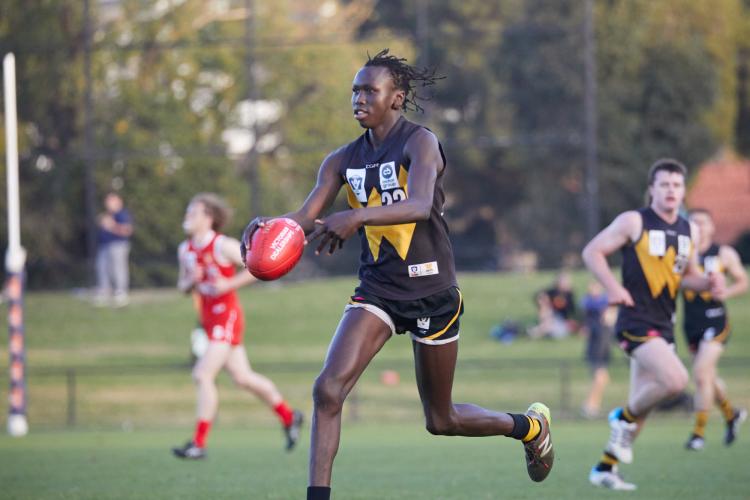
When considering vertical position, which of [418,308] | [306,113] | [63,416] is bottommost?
[63,416]

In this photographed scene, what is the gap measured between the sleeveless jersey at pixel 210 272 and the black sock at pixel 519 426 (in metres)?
4.34

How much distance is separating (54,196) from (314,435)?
18.0 metres

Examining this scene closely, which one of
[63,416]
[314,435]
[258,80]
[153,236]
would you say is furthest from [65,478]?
[258,80]

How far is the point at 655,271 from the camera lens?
28.3ft

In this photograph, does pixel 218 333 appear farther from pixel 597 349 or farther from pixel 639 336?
pixel 597 349

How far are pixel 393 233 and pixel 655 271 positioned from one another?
A: 304 centimetres

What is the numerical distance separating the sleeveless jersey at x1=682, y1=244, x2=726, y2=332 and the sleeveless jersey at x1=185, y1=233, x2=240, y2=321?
422 centimetres

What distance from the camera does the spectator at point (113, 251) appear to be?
21.4m

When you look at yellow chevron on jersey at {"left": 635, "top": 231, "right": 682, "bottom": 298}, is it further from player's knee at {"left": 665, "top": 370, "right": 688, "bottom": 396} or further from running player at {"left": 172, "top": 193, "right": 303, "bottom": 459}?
running player at {"left": 172, "top": 193, "right": 303, "bottom": 459}

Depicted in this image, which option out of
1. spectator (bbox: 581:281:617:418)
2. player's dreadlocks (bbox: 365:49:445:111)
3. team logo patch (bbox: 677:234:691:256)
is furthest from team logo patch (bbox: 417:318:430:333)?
spectator (bbox: 581:281:617:418)

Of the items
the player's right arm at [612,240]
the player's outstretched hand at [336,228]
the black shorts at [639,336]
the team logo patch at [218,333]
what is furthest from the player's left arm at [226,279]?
the player's outstretched hand at [336,228]

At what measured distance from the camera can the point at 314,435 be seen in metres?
5.92

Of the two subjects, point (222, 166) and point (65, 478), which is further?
point (222, 166)

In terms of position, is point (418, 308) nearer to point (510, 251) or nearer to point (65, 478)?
point (65, 478)
